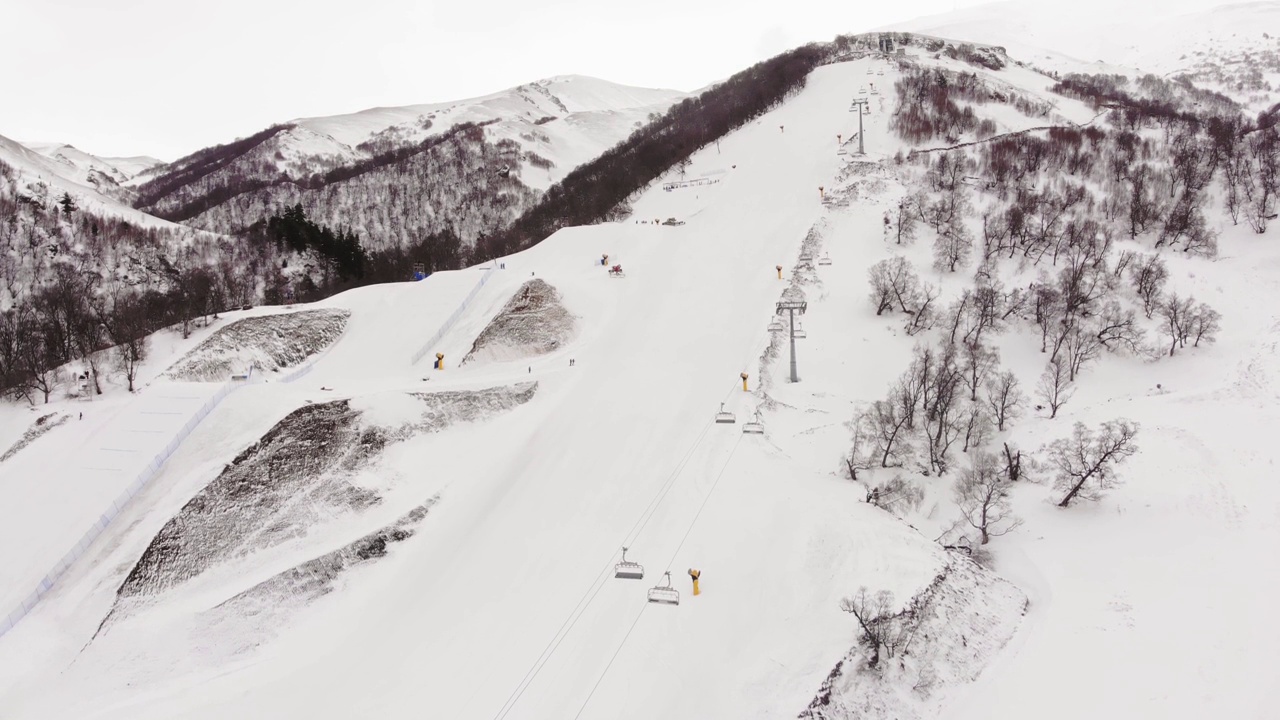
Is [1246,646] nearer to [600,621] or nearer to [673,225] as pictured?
[600,621]

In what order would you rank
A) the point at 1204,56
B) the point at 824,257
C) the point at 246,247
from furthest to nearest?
the point at 1204,56 < the point at 246,247 < the point at 824,257

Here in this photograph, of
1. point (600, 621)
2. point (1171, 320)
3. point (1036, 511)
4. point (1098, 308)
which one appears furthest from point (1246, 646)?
point (1098, 308)

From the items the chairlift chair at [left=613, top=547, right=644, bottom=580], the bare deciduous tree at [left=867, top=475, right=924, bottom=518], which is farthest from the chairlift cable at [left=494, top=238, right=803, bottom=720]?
the bare deciduous tree at [left=867, top=475, right=924, bottom=518]

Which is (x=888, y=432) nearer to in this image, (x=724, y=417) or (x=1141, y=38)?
(x=724, y=417)

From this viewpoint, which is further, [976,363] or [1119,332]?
[1119,332]

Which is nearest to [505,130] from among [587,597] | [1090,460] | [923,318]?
[923,318]
